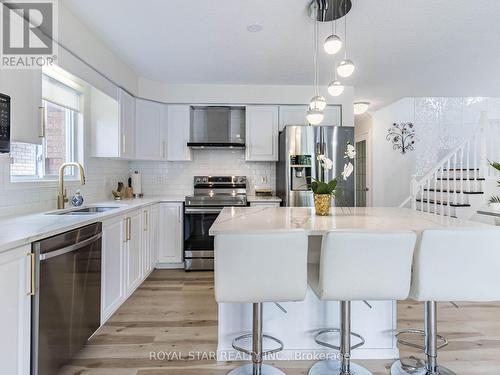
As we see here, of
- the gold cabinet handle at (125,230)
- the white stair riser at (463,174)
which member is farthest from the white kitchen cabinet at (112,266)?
the white stair riser at (463,174)

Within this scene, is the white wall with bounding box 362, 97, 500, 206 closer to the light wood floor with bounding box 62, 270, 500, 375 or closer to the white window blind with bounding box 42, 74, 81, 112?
the light wood floor with bounding box 62, 270, 500, 375

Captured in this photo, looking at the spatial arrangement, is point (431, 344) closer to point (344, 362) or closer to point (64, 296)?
point (344, 362)

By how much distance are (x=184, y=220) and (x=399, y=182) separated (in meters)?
4.43

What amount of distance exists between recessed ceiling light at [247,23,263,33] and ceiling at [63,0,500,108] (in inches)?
1.4

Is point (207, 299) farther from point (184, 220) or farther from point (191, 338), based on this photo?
point (184, 220)

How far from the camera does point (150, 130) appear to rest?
13.6 feet

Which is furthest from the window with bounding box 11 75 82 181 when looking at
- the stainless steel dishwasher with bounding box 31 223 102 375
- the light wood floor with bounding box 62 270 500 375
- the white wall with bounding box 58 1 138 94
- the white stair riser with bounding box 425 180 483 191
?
the white stair riser with bounding box 425 180 483 191

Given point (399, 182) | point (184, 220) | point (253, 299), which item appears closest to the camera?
point (253, 299)

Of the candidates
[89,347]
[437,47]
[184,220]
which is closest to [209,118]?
[184,220]

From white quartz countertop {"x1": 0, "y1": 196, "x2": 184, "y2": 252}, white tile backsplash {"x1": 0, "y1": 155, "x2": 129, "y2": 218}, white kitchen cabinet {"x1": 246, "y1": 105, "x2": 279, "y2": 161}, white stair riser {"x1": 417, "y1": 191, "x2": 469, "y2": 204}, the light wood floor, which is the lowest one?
the light wood floor

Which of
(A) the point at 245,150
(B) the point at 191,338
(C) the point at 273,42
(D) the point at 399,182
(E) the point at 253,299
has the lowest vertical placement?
(B) the point at 191,338

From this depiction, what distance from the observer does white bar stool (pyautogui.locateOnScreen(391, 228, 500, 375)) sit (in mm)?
1512

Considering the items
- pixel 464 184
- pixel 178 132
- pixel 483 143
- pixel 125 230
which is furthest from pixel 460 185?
pixel 125 230

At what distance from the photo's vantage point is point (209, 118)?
434 cm
